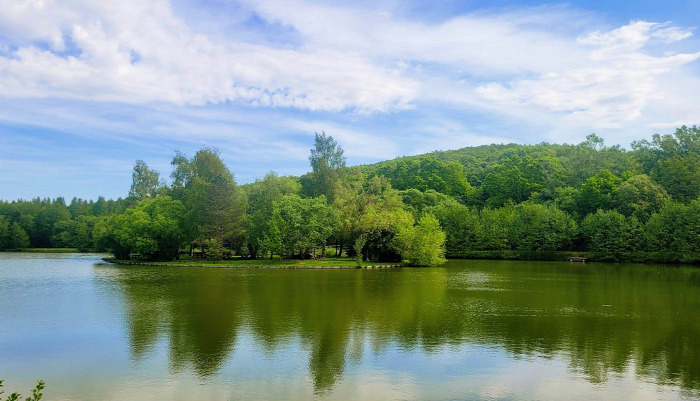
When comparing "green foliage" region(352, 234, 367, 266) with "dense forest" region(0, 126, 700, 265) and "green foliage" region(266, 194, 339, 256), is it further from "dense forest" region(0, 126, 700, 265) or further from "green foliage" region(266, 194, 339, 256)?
"green foliage" region(266, 194, 339, 256)

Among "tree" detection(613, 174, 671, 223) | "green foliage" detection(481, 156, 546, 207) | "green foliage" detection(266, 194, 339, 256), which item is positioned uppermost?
"green foliage" detection(481, 156, 546, 207)

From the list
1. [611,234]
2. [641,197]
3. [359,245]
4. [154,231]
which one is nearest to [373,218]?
[359,245]

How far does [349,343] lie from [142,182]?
3062 inches

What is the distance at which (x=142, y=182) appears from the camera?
282 ft

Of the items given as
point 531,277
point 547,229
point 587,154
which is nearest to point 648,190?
point 547,229

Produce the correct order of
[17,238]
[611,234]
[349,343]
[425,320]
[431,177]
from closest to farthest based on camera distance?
1. [349,343]
2. [425,320]
3. [611,234]
4. [17,238]
5. [431,177]

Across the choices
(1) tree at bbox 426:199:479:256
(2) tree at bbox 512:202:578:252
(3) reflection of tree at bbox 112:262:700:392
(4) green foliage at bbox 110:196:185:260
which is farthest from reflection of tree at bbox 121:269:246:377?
(2) tree at bbox 512:202:578:252

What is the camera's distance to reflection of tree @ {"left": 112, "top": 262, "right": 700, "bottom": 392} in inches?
636

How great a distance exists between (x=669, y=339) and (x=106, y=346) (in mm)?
21054

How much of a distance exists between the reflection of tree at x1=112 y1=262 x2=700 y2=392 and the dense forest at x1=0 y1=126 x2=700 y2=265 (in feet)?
66.9

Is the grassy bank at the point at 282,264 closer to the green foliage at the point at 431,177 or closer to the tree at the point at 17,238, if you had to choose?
the green foliage at the point at 431,177

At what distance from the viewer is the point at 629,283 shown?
38438mm

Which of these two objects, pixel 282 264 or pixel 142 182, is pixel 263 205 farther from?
pixel 142 182

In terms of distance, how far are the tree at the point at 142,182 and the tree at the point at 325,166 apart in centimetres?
3212
